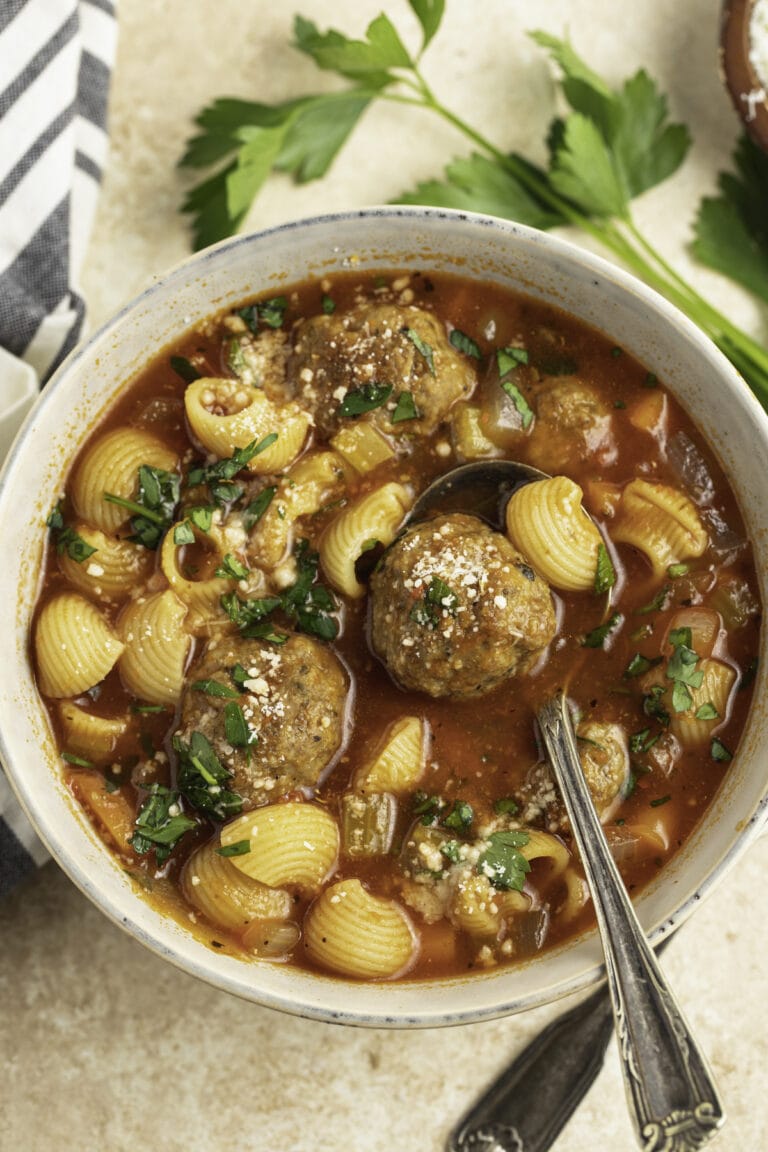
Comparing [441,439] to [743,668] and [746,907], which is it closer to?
[743,668]

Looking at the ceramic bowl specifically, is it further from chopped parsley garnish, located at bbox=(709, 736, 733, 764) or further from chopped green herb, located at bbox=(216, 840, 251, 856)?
chopped green herb, located at bbox=(216, 840, 251, 856)

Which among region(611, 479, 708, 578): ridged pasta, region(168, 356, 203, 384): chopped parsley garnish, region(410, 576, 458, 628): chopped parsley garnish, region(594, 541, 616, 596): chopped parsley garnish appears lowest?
region(168, 356, 203, 384): chopped parsley garnish

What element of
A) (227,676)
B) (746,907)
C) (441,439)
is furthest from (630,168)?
(746,907)

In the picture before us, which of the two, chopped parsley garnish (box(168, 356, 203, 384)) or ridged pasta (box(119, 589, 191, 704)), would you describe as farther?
chopped parsley garnish (box(168, 356, 203, 384))

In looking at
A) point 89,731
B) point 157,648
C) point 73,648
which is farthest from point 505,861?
point 73,648

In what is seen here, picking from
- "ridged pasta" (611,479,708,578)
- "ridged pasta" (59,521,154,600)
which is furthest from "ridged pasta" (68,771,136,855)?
"ridged pasta" (611,479,708,578)
